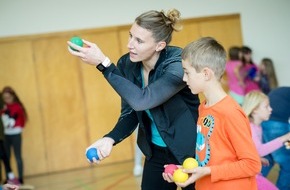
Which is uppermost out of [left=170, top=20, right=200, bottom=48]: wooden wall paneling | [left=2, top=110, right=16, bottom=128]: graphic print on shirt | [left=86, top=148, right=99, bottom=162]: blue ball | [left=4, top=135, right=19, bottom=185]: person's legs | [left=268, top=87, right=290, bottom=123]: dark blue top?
→ [left=170, top=20, right=200, bottom=48]: wooden wall paneling

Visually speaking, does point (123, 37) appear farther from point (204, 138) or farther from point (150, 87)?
point (204, 138)

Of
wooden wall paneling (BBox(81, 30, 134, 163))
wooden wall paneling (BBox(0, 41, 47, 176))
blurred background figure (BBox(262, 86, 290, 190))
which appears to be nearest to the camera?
blurred background figure (BBox(262, 86, 290, 190))

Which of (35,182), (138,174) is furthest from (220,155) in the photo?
(35,182)

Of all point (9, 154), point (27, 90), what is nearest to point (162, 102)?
point (9, 154)

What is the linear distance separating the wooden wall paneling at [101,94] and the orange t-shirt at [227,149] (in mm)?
5643

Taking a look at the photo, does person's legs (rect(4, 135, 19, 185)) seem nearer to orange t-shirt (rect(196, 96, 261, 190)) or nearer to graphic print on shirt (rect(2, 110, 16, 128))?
graphic print on shirt (rect(2, 110, 16, 128))

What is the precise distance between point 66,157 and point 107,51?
6.96 feet

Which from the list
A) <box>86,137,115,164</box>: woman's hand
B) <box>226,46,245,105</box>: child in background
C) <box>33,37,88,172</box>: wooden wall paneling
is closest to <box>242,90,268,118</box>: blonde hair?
<box>86,137,115,164</box>: woman's hand

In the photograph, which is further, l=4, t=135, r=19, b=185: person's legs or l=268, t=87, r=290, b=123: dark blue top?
l=4, t=135, r=19, b=185: person's legs

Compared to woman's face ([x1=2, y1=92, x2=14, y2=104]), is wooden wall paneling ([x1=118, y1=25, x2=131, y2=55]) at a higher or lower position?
higher

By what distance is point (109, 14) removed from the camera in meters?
7.69

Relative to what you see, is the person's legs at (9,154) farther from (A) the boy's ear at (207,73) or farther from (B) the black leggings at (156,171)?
(A) the boy's ear at (207,73)

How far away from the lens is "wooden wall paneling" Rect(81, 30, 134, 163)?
7.62 meters

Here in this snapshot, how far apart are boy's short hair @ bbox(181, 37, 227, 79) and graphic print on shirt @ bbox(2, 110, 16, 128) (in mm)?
4988
